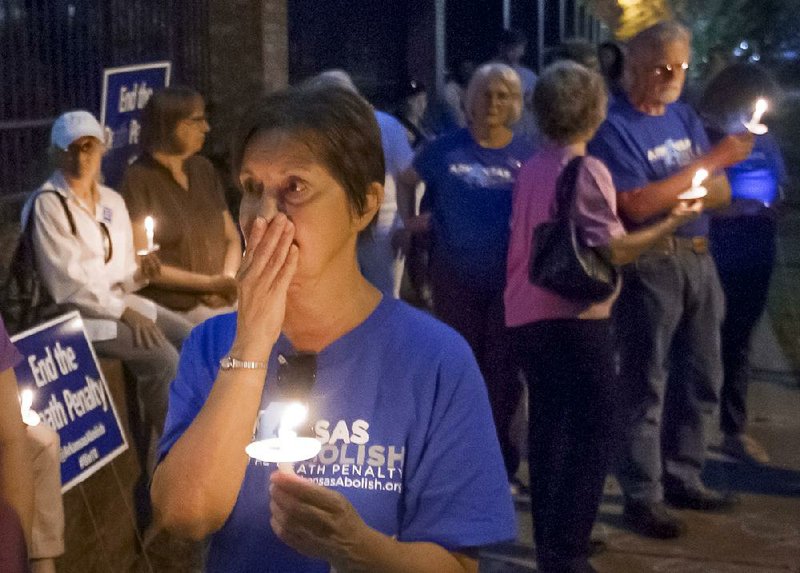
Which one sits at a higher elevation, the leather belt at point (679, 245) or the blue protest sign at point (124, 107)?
the blue protest sign at point (124, 107)

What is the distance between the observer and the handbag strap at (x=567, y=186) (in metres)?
4.93

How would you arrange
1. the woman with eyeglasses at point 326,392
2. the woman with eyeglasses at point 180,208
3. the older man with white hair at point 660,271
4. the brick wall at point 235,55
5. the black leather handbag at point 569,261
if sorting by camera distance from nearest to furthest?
the woman with eyeglasses at point 326,392 → the black leather handbag at point 569,261 → the older man with white hair at point 660,271 → the woman with eyeglasses at point 180,208 → the brick wall at point 235,55

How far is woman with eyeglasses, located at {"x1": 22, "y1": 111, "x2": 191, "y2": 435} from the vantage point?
205 inches

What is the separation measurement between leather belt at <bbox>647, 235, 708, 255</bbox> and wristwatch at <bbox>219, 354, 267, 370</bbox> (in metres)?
3.91

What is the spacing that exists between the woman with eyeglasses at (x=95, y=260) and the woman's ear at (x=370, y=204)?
111 inches

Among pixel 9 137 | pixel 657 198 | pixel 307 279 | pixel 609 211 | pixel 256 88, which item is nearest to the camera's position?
pixel 307 279

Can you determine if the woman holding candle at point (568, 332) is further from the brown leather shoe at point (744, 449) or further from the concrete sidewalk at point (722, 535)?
the brown leather shoe at point (744, 449)

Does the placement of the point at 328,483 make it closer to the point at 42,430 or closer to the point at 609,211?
the point at 42,430

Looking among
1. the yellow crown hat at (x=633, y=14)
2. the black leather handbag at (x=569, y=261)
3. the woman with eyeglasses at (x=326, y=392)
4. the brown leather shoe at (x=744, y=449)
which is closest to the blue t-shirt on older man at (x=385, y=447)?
the woman with eyeglasses at (x=326, y=392)

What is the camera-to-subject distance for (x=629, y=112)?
5688 mm

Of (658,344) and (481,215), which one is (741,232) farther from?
(481,215)

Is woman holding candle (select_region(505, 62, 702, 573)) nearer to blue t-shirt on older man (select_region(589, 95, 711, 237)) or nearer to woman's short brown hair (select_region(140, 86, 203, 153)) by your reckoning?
blue t-shirt on older man (select_region(589, 95, 711, 237))

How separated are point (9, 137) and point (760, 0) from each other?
4901 centimetres

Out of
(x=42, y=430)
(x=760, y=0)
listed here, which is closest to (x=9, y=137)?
(x=42, y=430)
